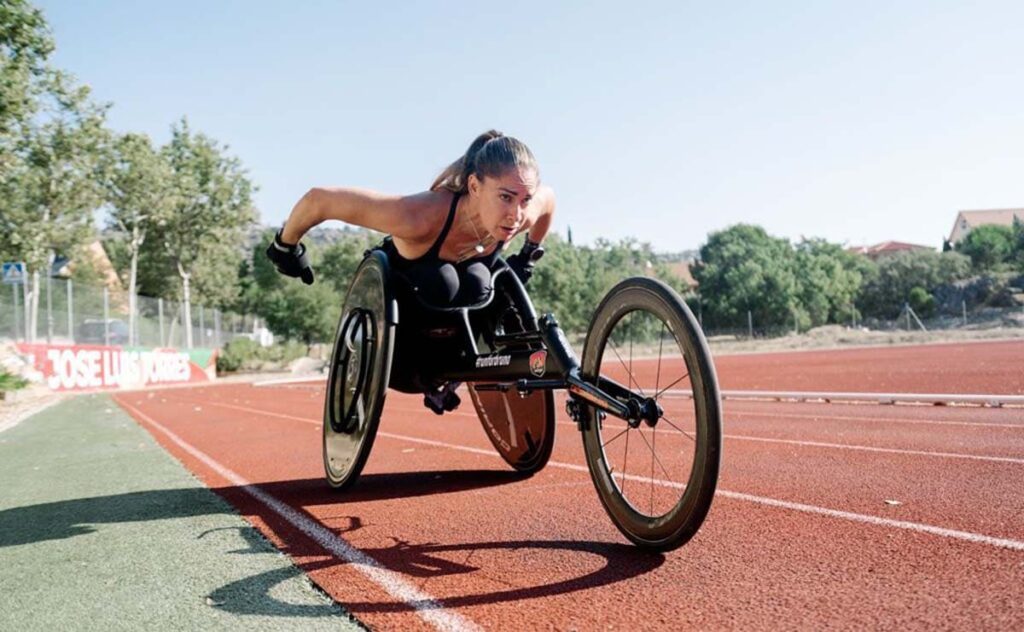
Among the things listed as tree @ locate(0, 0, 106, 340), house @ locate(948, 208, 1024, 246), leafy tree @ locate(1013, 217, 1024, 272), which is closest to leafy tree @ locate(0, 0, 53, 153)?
tree @ locate(0, 0, 106, 340)

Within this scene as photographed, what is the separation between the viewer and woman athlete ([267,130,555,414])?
3242mm

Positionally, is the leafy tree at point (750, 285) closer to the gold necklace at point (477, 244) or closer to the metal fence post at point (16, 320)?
the metal fence post at point (16, 320)

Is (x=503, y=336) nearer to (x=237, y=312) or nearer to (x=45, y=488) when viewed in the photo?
(x=45, y=488)

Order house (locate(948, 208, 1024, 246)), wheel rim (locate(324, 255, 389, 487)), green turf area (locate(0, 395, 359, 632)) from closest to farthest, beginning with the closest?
green turf area (locate(0, 395, 359, 632)), wheel rim (locate(324, 255, 389, 487)), house (locate(948, 208, 1024, 246))

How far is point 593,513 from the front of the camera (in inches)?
139

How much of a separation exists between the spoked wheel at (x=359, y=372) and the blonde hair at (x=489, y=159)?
619mm

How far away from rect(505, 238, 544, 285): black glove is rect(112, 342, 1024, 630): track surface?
1.20m

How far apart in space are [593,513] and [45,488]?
397 centimetres

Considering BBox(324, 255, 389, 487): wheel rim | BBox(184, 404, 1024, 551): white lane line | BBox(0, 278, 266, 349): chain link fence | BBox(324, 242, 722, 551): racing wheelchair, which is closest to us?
BBox(324, 242, 722, 551): racing wheelchair

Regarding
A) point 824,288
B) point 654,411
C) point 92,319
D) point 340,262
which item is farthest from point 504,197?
point 340,262

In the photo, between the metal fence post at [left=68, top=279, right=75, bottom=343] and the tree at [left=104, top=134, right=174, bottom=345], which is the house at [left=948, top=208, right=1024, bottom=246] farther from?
the metal fence post at [left=68, top=279, right=75, bottom=343]

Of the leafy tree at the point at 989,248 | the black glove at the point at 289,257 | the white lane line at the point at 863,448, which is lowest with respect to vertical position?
the white lane line at the point at 863,448

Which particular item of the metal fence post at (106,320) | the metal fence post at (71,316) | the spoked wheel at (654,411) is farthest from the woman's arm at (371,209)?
the metal fence post at (106,320)

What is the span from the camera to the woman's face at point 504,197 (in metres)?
3.19
